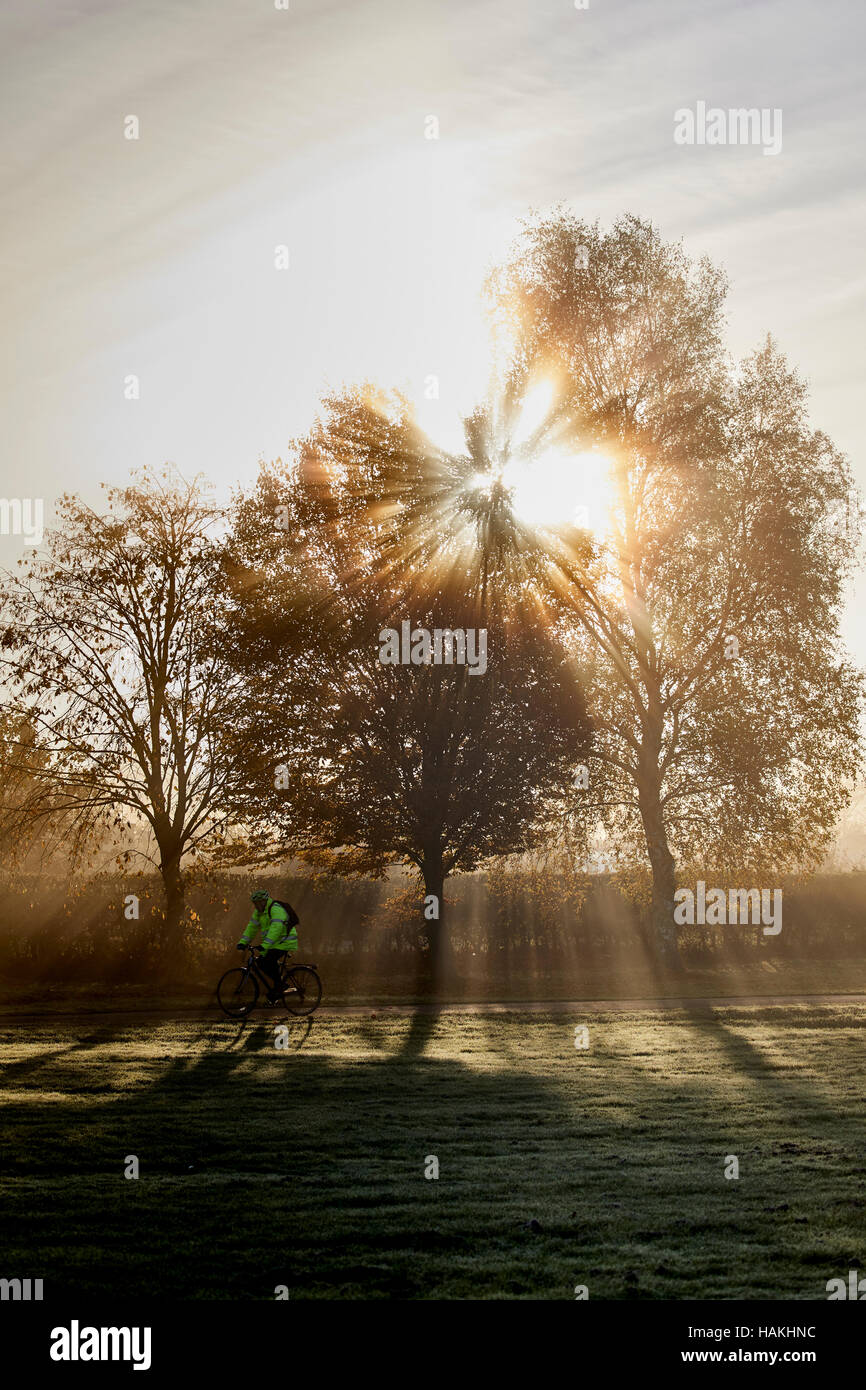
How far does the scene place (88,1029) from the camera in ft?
54.0

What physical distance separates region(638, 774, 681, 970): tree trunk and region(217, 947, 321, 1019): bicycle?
13149mm

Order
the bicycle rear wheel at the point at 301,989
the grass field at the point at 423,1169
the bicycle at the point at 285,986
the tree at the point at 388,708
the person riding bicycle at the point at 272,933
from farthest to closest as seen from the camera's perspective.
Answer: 1. the tree at the point at 388,708
2. the bicycle rear wheel at the point at 301,989
3. the bicycle at the point at 285,986
4. the person riding bicycle at the point at 272,933
5. the grass field at the point at 423,1169

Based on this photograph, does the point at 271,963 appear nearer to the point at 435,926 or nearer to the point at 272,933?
the point at 272,933

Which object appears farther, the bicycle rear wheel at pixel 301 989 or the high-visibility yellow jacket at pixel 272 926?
the bicycle rear wheel at pixel 301 989

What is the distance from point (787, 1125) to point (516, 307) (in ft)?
84.2

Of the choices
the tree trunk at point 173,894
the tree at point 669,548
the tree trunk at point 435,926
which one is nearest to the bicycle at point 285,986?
the tree trunk at point 435,926

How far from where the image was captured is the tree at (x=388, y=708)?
84.9 feet

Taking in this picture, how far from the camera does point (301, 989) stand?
17.4 meters

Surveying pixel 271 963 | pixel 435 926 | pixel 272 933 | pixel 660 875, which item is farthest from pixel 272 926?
pixel 660 875

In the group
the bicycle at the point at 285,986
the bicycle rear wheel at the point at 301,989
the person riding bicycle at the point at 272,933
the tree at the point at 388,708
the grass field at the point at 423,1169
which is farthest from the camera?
the tree at the point at 388,708

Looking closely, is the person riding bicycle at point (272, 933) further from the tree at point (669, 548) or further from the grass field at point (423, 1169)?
the tree at point (669, 548)

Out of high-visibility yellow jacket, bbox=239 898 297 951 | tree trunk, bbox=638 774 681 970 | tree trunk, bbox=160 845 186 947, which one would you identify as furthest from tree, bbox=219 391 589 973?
high-visibility yellow jacket, bbox=239 898 297 951

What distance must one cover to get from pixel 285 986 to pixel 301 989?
51 cm
